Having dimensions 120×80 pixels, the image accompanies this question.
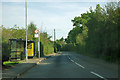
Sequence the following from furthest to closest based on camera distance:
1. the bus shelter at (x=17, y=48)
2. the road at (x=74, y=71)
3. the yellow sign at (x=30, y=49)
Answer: the yellow sign at (x=30, y=49) < the bus shelter at (x=17, y=48) < the road at (x=74, y=71)

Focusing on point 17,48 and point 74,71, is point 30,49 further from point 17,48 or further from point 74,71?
point 74,71

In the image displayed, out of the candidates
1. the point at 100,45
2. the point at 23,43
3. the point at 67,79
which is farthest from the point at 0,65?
the point at 23,43

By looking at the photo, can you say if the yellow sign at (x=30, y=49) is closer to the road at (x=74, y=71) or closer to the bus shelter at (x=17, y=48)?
the bus shelter at (x=17, y=48)

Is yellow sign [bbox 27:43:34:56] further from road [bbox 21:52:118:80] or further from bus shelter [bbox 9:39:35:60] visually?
road [bbox 21:52:118:80]

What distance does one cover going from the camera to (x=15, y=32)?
1693 inches

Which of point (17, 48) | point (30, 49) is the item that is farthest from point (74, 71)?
point (30, 49)

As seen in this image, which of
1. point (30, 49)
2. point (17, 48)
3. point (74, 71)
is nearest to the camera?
point (74, 71)

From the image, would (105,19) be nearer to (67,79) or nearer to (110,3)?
(110,3)

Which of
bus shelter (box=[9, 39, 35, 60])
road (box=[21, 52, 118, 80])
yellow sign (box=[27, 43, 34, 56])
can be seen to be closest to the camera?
road (box=[21, 52, 118, 80])

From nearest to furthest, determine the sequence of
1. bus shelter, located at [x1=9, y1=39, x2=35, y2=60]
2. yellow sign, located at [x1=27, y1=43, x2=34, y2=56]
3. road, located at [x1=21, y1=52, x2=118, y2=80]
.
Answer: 1. road, located at [x1=21, y1=52, x2=118, y2=80]
2. bus shelter, located at [x1=9, y1=39, x2=35, y2=60]
3. yellow sign, located at [x1=27, y1=43, x2=34, y2=56]

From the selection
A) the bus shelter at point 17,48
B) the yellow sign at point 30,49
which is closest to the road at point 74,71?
the bus shelter at point 17,48

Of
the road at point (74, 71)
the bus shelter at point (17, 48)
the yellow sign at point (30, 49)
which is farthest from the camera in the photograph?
the yellow sign at point (30, 49)

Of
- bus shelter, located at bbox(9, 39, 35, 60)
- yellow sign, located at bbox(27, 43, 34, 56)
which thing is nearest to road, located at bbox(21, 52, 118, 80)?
bus shelter, located at bbox(9, 39, 35, 60)

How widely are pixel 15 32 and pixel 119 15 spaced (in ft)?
95.5
